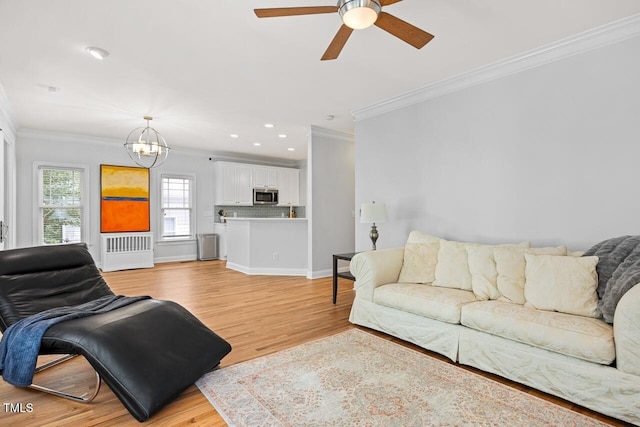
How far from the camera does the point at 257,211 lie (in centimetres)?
895

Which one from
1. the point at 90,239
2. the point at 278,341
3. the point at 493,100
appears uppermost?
the point at 493,100

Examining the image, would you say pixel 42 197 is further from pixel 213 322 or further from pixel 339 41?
pixel 339 41

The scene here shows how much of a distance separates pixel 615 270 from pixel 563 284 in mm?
297

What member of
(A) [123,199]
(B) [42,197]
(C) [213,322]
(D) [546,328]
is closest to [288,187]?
(A) [123,199]

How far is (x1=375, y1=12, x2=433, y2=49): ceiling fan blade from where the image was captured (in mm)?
1973

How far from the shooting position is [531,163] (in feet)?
10.3

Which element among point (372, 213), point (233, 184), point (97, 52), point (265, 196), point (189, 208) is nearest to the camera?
point (97, 52)

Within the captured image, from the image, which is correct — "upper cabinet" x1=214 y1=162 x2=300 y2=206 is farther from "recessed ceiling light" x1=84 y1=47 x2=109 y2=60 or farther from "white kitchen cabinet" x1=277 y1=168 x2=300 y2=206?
"recessed ceiling light" x1=84 y1=47 x2=109 y2=60

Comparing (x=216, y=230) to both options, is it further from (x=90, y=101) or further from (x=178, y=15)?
(x=178, y=15)

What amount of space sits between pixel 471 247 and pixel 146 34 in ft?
10.6

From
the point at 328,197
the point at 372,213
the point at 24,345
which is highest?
the point at 328,197

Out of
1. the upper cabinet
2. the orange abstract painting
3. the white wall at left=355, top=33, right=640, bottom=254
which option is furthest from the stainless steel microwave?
the white wall at left=355, top=33, right=640, bottom=254

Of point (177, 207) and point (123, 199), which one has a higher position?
point (123, 199)

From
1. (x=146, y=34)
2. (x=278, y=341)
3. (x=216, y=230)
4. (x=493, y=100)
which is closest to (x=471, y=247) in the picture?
(x=493, y=100)
